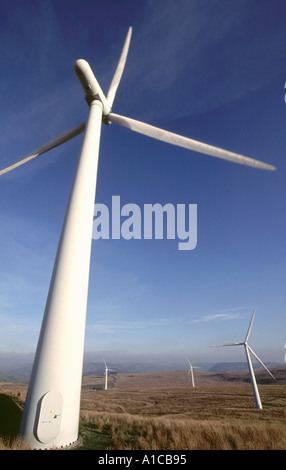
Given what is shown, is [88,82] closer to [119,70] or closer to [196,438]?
[119,70]

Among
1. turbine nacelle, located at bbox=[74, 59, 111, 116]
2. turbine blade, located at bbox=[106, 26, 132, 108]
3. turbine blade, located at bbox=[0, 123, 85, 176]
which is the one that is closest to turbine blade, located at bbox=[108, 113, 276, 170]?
turbine nacelle, located at bbox=[74, 59, 111, 116]

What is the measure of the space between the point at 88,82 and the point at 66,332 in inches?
524

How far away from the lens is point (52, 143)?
49.1 ft

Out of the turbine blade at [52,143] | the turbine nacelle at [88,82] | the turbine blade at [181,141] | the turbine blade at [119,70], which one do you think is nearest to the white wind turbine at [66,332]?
the turbine nacelle at [88,82]

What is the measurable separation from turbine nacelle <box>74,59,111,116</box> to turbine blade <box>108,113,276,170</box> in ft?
4.58

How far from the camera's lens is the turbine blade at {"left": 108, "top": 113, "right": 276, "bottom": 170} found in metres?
12.3

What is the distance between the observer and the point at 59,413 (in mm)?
6805

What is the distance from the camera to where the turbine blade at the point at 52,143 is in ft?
47.9

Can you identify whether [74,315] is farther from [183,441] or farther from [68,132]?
[68,132]

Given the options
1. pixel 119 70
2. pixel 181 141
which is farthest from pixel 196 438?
pixel 119 70

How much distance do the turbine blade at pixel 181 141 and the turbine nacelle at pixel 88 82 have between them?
4.58ft

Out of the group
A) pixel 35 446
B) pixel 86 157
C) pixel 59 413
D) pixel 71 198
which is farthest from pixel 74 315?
pixel 86 157

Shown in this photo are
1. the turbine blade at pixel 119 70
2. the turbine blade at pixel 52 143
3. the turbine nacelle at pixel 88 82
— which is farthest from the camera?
the turbine blade at pixel 119 70

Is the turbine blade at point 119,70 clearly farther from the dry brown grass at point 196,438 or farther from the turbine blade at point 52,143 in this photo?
the dry brown grass at point 196,438
